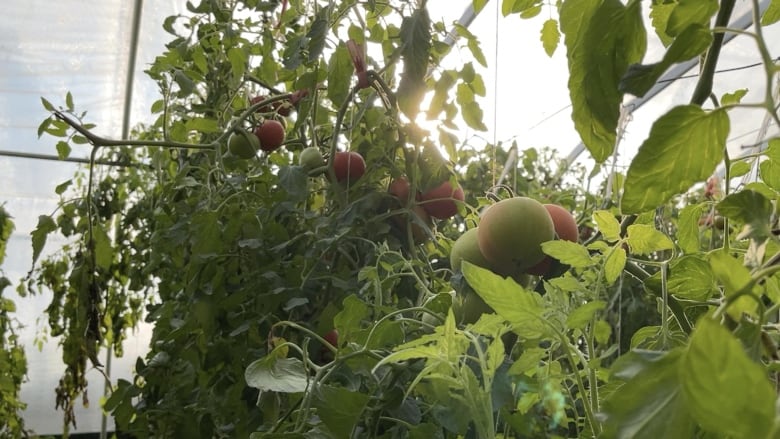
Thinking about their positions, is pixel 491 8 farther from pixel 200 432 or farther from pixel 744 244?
pixel 744 244

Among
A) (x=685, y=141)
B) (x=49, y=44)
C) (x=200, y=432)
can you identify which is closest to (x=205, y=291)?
(x=200, y=432)

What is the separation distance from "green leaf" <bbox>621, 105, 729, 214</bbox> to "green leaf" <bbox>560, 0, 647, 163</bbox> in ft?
0.11

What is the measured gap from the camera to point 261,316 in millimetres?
1030

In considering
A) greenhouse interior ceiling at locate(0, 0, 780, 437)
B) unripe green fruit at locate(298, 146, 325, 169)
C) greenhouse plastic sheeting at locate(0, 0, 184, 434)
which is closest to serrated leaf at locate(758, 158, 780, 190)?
unripe green fruit at locate(298, 146, 325, 169)

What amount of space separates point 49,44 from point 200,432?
8.48 ft

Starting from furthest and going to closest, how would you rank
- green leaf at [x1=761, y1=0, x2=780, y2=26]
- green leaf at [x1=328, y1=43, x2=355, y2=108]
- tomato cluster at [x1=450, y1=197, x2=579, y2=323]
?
1. green leaf at [x1=328, y1=43, x2=355, y2=108]
2. tomato cluster at [x1=450, y1=197, x2=579, y2=323]
3. green leaf at [x1=761, y1=0, x2=780, y2=26]

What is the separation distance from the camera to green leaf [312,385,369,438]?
484mm

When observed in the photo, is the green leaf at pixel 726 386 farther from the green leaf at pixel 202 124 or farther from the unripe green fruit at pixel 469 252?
the green leaf at pixel 202 124

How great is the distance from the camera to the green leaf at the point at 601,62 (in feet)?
1.01

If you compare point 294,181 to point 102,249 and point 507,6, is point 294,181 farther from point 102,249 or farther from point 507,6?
point 507,6

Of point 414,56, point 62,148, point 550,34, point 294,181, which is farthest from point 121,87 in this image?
point 550,34

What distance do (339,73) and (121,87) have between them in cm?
327

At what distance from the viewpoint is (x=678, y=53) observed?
0.28m

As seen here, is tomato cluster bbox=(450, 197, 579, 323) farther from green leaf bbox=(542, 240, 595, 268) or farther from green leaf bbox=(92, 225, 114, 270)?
green leaf bbox=(92, 225, 114, 270)
